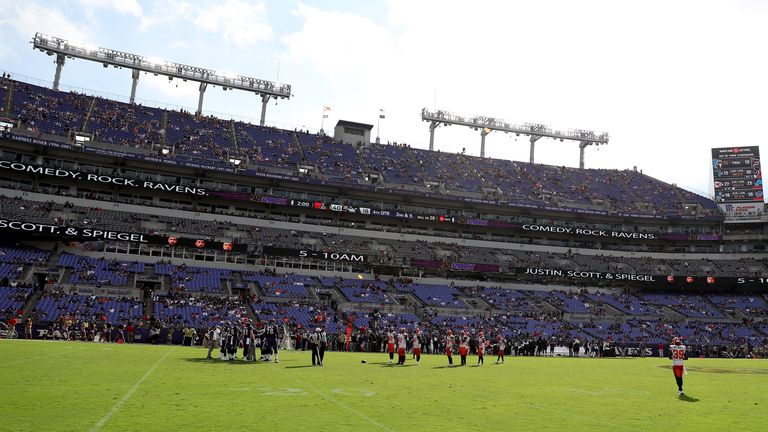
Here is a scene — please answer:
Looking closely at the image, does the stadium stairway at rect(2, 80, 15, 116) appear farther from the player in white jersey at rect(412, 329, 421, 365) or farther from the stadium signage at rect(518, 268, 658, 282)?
the stadium signage at rect(518, 268, 658, 282)

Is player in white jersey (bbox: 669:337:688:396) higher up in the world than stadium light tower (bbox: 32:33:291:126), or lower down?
lower down

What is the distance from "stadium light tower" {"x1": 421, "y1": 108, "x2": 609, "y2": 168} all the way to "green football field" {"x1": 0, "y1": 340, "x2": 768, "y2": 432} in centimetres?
7576

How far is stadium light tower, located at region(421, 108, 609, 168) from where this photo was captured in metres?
95.7

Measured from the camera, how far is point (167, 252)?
60.2 m

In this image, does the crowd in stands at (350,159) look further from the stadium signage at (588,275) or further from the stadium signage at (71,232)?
the stadium signage at (71,232)

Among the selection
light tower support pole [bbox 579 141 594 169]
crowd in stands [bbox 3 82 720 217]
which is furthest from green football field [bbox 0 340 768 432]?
light tower support pole [bbox 579 141 594 169]

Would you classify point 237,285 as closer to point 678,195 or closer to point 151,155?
point 151,155

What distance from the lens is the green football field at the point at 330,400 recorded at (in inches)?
426

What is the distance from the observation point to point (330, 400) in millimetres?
14023

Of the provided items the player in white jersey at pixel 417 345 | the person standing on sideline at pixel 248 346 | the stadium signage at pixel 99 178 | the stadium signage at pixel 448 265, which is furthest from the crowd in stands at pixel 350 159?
the person standing on sideline at pixel 248 346

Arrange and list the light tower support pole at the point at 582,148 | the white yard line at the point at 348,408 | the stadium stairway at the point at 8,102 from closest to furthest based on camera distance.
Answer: the white yard line at the point at 348,408
the stadium stairway at the point at 8,102
the light tower support pole at the point at 582,148

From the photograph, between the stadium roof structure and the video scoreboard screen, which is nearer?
the video scoreboard screen

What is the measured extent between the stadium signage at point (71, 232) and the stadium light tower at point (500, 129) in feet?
169

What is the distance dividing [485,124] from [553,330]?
46939 millimetres
